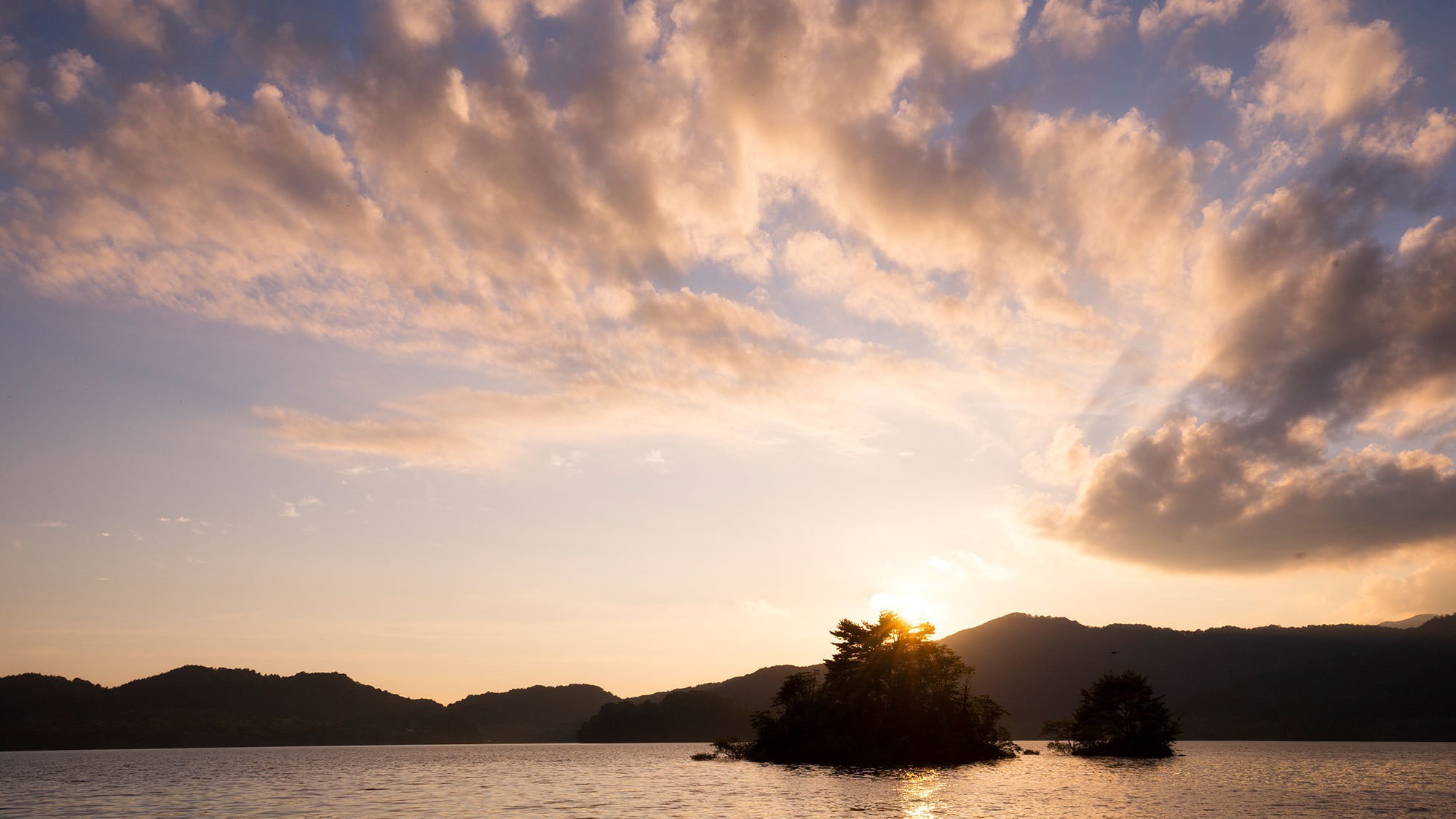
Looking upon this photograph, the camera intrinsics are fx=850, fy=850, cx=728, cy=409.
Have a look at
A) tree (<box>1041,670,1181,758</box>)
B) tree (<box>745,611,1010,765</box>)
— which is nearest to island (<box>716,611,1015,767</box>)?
tree (<box>745,611,1010,765</box>)

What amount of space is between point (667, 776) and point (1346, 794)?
78.8 m

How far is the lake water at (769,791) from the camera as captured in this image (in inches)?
2803

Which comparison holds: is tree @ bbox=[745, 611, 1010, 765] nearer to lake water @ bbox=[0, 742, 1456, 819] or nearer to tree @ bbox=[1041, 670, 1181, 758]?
lake water @ bbox=[0, 742, 1456, 819]

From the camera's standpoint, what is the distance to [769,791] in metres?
85.2

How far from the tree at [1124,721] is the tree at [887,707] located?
30350mm

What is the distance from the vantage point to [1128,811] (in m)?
68.0

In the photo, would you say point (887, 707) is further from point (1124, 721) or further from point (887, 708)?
point (1124, 721)

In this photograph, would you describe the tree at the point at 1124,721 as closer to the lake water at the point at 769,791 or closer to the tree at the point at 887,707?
the lake water at the point at 769,791

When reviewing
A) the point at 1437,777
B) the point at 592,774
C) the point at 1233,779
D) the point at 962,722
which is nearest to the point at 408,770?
the point at 592,774

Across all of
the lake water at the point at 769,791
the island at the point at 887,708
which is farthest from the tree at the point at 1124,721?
the island at the point at 887,708

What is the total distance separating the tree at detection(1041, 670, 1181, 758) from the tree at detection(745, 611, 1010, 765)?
99.6ft

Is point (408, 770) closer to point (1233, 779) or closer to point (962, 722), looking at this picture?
point (962, 722)

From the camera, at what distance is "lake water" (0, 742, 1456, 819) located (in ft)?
234

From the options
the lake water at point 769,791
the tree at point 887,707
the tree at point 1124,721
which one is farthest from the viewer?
the tree at point 1124,721
